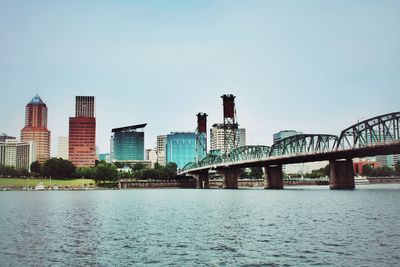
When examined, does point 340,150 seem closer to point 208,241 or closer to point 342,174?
point 342,174

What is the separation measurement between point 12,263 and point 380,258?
25.8m

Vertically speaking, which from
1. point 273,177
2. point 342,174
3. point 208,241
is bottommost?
point 208,241

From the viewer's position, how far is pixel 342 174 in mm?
149125

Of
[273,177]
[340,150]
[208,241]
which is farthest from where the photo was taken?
[273,177]

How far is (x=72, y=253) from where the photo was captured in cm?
3784

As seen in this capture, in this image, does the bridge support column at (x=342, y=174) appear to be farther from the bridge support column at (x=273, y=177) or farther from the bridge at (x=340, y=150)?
the bridge support column at (x=273, y=177)

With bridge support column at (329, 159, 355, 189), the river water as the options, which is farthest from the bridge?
the river water

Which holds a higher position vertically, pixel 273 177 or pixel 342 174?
pixel 273 177

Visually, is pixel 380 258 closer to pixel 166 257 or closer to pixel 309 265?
pixel 309 265

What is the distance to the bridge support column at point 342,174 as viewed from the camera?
147 m

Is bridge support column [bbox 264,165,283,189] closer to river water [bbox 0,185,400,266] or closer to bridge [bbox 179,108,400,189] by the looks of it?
bridge [bbox 179,108,400,189]

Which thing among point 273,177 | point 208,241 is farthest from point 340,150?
point 208,241

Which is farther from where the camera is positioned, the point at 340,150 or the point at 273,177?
the point at 273,177

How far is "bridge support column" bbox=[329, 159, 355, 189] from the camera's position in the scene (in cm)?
14675
